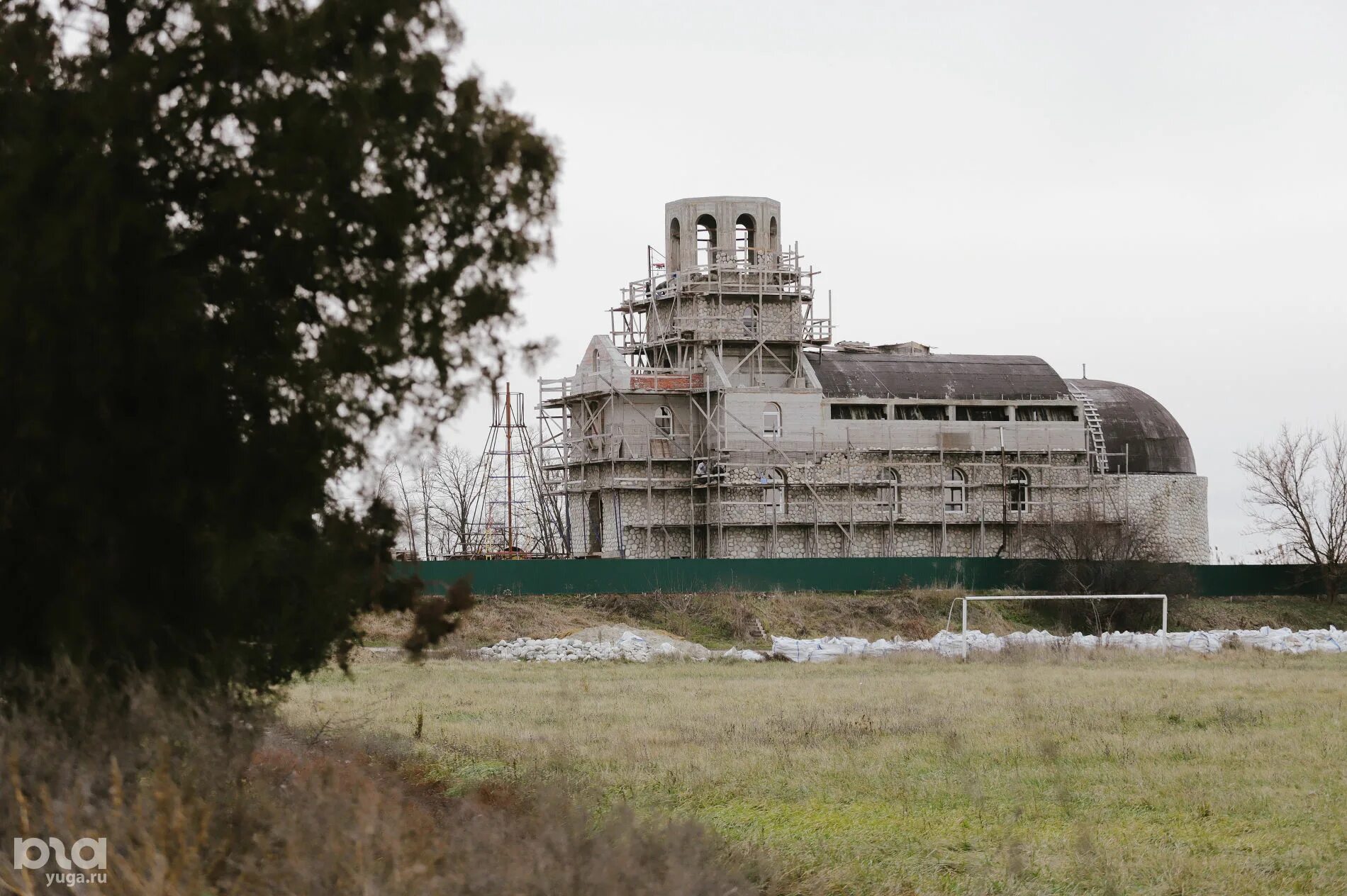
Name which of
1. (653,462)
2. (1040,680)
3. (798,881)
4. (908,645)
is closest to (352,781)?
(798,881)

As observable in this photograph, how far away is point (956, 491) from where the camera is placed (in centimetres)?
6488

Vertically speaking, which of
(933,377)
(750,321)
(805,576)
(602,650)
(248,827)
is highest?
(750,321)

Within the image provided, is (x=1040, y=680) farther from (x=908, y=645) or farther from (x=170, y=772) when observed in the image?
(x=170, y=772)

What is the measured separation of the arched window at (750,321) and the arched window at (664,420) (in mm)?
4731

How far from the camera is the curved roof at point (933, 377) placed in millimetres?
64625

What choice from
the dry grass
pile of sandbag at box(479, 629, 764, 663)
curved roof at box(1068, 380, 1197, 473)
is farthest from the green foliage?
curved roof at box(1068, 380, 1197, 473)

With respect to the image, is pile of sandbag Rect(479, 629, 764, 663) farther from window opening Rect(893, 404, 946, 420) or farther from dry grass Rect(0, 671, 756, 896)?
dry grass Rect(0, 671, 756, 896)

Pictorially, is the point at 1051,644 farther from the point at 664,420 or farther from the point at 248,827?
the point at 248,827

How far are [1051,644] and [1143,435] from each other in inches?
1301

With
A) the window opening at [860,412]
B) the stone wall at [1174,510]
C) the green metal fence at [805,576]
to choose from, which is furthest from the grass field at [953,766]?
the stone wall at [1174,510]

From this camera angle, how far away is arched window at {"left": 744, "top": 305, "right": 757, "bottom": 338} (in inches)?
2527

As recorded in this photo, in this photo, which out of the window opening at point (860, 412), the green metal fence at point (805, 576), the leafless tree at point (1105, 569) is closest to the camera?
the green metal fence at point (805, 576)

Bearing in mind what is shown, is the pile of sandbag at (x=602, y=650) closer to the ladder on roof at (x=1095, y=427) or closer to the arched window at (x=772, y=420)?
the arched window at (x=772, y=420)

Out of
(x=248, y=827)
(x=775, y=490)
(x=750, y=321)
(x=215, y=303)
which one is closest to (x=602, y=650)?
(x=775, y=490)
